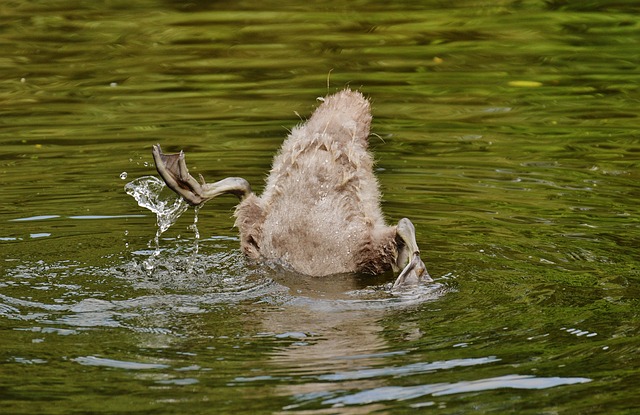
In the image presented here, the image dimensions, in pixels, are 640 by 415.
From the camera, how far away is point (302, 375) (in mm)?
5891

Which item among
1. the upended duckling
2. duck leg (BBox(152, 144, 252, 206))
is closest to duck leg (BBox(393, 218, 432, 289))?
the upended duckling

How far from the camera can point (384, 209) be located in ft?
31.1

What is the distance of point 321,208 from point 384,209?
1.76m

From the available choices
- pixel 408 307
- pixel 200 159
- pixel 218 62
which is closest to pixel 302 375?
pixel 408 307

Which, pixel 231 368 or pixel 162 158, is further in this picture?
pixel 162 158

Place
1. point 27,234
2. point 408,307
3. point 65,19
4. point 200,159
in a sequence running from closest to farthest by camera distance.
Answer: point 408,307, point 27,234, point 200,159, point 65,19

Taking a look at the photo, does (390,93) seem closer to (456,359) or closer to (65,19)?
(65,19)

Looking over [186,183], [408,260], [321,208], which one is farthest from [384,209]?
[186,183]

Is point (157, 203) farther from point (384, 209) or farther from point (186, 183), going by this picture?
point (384, 209)

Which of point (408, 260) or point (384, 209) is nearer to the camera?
point (408, 260)

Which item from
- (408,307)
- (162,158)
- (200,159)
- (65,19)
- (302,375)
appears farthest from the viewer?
(65,19)

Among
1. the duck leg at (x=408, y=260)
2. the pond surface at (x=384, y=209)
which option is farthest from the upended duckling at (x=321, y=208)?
the pond surface at (x=384, y=209)

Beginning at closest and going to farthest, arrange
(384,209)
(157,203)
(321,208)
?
(321,208), (157,203), (384,209)

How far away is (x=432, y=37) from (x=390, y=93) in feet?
6.79
